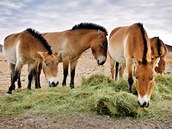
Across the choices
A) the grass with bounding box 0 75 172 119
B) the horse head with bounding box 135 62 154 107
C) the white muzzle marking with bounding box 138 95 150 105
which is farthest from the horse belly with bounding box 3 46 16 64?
the white muzzle marking with bounding box 138 95 150 105

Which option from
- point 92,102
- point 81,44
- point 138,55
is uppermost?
point 81,44

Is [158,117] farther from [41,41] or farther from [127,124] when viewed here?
[41,41]

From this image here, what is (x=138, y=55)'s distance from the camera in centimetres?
729

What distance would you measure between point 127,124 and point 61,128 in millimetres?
1268

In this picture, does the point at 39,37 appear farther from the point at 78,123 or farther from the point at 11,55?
the point at 78,123

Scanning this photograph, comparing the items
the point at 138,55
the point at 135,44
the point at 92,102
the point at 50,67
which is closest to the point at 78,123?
the point at 92,102

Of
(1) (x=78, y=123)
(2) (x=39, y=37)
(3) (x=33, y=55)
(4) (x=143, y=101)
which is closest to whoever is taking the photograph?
(1) (x=78, y=123)

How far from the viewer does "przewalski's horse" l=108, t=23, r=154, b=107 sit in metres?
6.33

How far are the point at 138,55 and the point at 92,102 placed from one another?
1.61 meters

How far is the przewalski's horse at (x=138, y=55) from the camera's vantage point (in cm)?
633

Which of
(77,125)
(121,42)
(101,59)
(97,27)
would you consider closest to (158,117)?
(77,125)

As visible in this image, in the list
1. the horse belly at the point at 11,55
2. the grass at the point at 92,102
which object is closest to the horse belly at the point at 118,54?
the grass at the point at 92,102

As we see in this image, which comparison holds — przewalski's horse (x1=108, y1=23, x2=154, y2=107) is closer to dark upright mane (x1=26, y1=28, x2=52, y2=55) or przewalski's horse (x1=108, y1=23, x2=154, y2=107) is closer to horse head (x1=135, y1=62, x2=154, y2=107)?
horse head (x1=135, y1=62, x2=154, y2=107)

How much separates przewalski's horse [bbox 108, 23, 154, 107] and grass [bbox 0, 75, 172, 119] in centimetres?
37
